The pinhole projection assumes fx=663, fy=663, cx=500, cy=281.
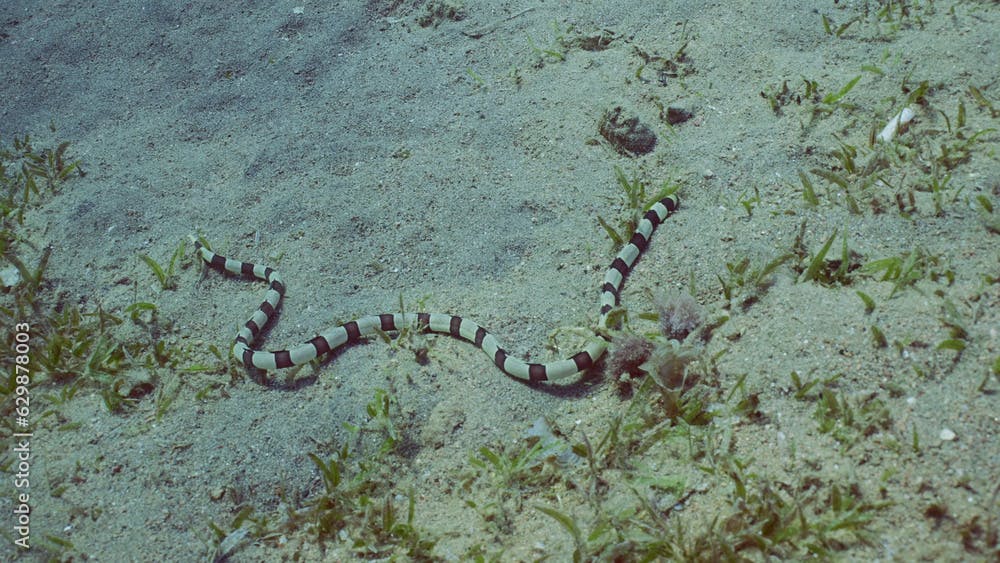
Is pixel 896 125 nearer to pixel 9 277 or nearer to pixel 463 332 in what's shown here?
pixel 463 332

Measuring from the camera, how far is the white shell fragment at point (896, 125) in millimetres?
4109

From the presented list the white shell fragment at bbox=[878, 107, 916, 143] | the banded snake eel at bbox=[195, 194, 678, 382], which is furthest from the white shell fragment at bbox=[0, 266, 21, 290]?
the white shell fragment at bbox=[878, 107, 916, 143]

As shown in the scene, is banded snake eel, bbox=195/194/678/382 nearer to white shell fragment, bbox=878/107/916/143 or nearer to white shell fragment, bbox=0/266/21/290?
white shell fragment, bbox=878/107/916/143

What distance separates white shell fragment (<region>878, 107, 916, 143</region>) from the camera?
4.11 m

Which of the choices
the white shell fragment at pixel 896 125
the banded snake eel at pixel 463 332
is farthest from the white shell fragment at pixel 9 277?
the white shell fragment at pixel 896 125

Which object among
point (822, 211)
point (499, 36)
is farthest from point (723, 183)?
point (499, 36)

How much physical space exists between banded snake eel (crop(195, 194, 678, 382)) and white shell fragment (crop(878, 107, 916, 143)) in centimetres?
132

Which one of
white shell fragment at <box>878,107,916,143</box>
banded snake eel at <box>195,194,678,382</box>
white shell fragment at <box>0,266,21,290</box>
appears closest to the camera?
banded snake eel at <box>195,194,678,382</box>

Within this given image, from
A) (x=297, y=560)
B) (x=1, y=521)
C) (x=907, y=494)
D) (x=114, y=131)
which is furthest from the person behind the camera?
(x=114, y=131)

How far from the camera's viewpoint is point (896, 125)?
4.12 m

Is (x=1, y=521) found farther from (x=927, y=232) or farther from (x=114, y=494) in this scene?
(x=927, y=232)

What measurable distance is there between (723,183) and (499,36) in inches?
103

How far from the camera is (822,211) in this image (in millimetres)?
3836

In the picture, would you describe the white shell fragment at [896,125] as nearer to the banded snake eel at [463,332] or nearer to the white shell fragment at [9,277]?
the banded snake eel at [463,332]
